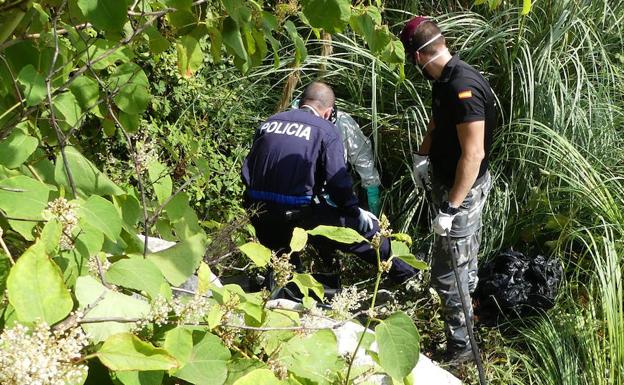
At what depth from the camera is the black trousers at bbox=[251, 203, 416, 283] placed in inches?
167

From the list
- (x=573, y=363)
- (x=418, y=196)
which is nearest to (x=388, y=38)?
(x=573, y=363)

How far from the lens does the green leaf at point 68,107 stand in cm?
141

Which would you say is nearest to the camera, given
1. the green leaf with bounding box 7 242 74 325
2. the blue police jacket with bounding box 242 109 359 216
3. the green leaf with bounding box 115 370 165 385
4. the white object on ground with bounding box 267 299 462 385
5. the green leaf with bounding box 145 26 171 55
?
the green leaf with bounding box 7 242 74 325

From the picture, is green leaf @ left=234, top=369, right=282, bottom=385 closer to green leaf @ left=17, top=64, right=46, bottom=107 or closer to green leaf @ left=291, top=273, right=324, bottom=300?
green leaf @ left=291, top=273, right=324, bottom=300

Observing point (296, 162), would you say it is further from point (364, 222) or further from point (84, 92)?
point (84, 92)

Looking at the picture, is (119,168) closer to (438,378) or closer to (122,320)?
(438,378)

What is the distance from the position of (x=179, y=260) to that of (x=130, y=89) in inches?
17.1

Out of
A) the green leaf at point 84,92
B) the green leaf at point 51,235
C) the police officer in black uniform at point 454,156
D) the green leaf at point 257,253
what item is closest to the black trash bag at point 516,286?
Result: the police officer in black uniform at point 454,156

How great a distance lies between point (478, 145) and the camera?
3412mm

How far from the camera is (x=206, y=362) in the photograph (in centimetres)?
111

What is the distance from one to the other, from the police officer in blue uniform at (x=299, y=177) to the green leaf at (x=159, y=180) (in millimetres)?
2511

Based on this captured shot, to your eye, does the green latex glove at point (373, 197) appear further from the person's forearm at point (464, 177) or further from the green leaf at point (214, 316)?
the green leaf at point (214, 316)

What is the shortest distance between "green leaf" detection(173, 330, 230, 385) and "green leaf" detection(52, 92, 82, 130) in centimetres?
54

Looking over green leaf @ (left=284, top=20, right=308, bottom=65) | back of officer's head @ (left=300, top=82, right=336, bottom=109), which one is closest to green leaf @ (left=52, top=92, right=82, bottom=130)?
green leaf @ (left=284, top=20, right=308, bottom=65)
